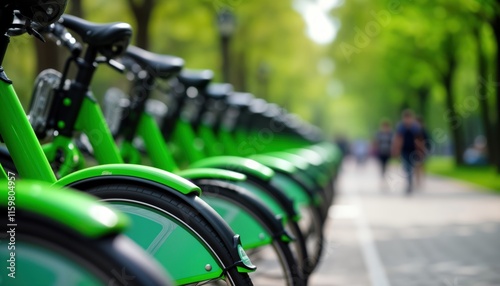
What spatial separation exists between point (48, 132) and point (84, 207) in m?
2.74

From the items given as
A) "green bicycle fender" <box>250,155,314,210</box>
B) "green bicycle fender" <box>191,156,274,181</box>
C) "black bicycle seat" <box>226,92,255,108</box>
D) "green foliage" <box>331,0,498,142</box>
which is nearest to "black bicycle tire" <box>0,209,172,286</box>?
"green bicycle fender" <box>191,156,274,181</box>

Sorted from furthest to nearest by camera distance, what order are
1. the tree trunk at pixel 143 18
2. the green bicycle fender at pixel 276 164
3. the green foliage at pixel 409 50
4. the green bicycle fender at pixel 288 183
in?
the green foliage at pixel 409 50 < the tree trunk at pixel 143 18 < the green bicycle fender at pixel 276 164 < the green bicycle fender at pixel 288 183

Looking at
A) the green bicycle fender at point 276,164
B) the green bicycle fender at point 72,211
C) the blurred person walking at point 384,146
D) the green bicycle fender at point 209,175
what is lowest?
the green bicycle fender at point 72,211

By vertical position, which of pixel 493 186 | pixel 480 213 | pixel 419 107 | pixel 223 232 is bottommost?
pixel 223 232

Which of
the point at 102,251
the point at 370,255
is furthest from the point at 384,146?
the point at 102,251

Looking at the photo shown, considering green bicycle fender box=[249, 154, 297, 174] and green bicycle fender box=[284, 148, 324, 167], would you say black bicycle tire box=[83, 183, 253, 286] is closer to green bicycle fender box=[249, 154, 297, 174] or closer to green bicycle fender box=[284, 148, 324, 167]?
green bicycle fender box=[249, 154, 297, 174]

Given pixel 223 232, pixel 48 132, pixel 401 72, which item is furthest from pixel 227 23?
pixel 401 72

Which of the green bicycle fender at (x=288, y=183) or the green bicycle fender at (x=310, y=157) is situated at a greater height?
the green bicycle fender at (x=310, y=157)

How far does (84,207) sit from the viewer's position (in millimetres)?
2115

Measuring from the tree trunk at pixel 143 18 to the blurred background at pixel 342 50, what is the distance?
2cm

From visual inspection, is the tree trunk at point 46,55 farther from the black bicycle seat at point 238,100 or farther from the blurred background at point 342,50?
the black bicycle seat at point 238,100

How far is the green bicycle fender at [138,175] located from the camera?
330 cm

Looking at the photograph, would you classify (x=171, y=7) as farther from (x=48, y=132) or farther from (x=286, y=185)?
(x=48, y=132)

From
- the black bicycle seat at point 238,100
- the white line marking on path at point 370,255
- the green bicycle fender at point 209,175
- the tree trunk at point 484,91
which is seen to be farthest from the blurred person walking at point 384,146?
the green bicycle fender at point 209,175
